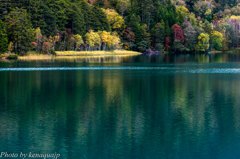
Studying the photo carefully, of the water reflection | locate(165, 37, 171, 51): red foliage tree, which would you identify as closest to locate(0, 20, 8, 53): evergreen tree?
the water reflection

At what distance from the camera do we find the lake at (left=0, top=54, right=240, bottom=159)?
23609 millimetres

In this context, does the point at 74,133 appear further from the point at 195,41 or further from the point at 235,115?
the point at 195,41

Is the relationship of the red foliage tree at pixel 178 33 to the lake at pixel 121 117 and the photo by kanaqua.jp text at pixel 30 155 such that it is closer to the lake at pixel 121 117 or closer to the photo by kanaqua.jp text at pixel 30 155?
the lake at pixel 121 117

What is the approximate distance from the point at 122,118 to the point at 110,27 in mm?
93134

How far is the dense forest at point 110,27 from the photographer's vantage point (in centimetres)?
9281

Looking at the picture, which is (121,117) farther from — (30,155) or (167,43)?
(167,43)

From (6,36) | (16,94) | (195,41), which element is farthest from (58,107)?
(195,41)

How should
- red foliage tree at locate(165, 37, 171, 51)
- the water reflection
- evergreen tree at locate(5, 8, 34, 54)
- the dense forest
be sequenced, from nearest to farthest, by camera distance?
the water reflection, evergreen tree at locate(5, 8, 34, 54), the dense forest, red foliage tree at locate(165, 37, 171, 51)

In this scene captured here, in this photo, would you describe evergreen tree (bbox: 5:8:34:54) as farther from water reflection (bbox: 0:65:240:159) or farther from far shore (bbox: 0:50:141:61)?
water reflection (bbox: 0:65:240:159)

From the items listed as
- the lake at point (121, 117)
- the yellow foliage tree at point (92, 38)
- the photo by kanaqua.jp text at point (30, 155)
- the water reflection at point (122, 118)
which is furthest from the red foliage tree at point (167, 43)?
the photo by kanaqua.jp text at point (30, 155)

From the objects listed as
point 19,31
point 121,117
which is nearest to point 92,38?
point 19,31

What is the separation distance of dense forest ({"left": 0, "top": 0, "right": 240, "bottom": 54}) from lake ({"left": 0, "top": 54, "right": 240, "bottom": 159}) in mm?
42733

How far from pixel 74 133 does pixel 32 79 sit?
2708cm

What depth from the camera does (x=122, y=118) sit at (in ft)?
100.0
